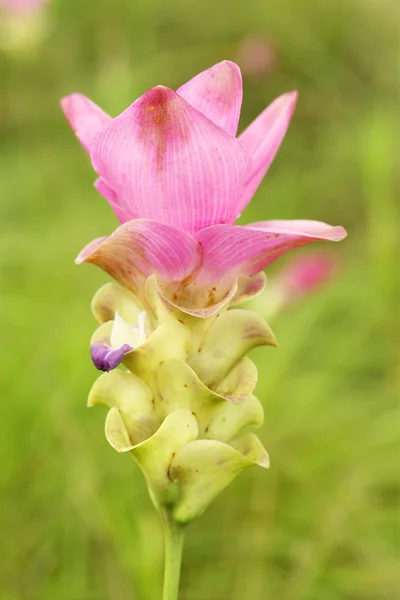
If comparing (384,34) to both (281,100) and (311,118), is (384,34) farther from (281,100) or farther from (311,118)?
(281,100)

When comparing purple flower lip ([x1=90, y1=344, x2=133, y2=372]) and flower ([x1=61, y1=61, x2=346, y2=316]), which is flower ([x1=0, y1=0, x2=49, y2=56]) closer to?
flower ([x1=61, y1=61, x2=346, y2=316])

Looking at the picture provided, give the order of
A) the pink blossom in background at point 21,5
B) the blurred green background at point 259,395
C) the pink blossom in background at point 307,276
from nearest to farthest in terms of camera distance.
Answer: the blurred green background at point 259,395 → the pink blossom in background at point 307,276 → the pink blossom in background at point 21,5

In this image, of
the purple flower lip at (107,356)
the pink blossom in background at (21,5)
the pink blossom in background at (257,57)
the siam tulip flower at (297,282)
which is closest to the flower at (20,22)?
the pink blossom in background at (21,5)

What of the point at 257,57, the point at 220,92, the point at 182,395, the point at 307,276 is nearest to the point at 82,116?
the point at 220,92

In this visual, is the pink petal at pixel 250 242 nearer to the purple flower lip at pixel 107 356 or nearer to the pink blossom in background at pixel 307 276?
the purple flower lip at pixel 107 356

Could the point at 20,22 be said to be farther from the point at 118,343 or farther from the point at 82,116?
the point at 118,343

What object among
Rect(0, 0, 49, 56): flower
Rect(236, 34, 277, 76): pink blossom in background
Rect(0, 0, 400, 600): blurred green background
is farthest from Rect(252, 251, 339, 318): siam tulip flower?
Rect(0, 0, 49, 56): flower

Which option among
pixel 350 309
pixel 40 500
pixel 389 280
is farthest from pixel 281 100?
pixel 350 309
